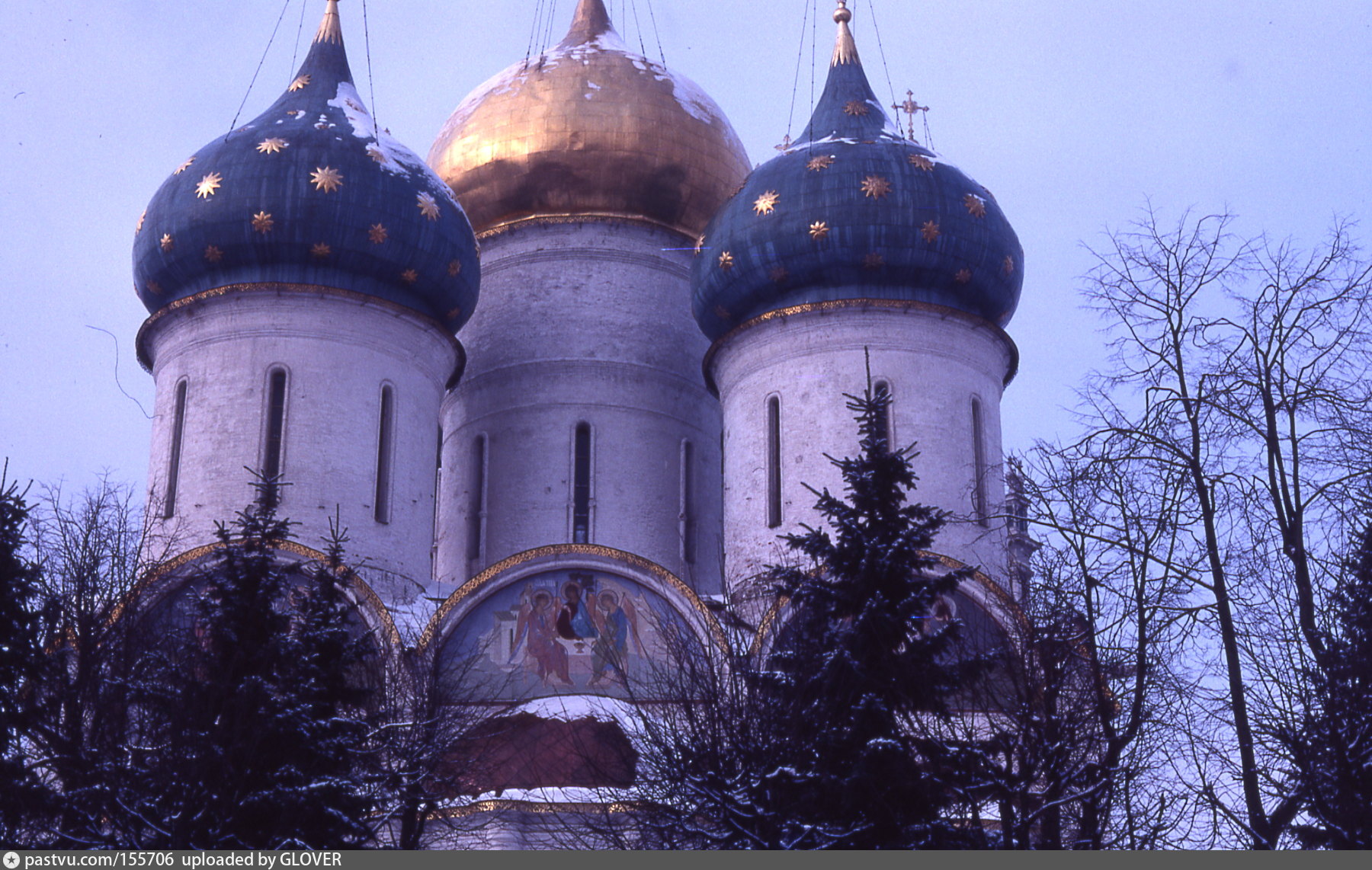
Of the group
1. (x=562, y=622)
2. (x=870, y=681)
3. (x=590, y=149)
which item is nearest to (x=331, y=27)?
(x=590, y=149)

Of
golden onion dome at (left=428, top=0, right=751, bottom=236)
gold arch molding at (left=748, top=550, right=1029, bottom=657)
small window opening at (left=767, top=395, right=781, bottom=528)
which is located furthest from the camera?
golden onion dome at (left=428, top=0, right=751, bottom=236)

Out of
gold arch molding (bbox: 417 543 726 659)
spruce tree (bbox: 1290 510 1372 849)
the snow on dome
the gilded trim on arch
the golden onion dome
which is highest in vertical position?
the golden onion dome

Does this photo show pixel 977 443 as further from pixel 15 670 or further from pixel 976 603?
pixel 15 670

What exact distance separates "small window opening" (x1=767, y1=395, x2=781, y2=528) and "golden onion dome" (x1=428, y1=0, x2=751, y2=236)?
4352mm

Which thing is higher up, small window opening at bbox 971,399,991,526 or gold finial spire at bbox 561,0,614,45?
gold finial spire at bbox 561,0,614,45

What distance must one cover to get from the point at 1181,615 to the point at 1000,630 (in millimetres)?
3570

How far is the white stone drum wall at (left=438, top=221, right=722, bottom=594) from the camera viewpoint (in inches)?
903

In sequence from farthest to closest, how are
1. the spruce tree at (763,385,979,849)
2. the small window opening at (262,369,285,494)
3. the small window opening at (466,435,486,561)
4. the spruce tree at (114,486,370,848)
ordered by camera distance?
the small window opening at (466,435,486,561) → the small window opening at (262,369,285,494) → the spruce tree at (114,486,370,848) → the spruce tree at (763,385,979,849)

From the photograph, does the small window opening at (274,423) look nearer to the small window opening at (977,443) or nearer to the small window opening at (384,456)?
the small window opening at (384,456)

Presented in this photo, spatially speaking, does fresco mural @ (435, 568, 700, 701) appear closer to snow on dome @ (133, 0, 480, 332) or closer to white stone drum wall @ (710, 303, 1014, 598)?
white stone drum wall @ (710, 303, 1014, 598)

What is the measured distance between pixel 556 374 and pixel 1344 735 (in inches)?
506

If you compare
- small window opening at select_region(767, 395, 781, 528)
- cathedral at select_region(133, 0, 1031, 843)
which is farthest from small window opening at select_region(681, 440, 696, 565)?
small window opening at select_region(767, 395, 781, 528)

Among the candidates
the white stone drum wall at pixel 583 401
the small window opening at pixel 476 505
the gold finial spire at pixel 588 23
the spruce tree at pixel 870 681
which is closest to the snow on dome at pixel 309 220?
the white stone drum wall at pixel 583 401
